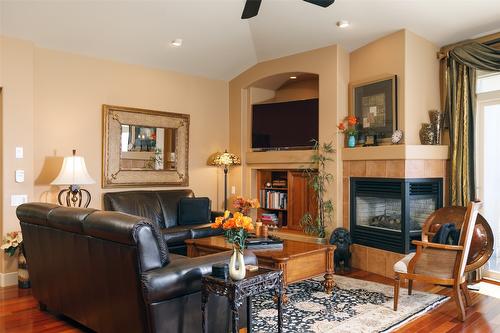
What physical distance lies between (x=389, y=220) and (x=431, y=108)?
1.50 meters

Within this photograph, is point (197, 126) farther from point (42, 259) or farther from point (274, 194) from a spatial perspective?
point (42, 259)

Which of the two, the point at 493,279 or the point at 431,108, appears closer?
the point at 493,279

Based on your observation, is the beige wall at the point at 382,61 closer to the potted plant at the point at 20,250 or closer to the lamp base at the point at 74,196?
the lamp base at the point at 74,196

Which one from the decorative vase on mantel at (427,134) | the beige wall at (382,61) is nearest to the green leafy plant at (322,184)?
the beige wall at (382,61)

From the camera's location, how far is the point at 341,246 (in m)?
5.34

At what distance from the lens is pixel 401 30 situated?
4.97 metres

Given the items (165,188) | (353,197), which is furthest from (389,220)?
(165,188)

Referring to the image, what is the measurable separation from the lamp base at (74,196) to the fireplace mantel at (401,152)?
11.3 feet

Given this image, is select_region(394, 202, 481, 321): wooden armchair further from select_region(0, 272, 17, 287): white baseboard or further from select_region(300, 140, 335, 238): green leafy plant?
select_region(0, 272, 17, 287): white baseboard

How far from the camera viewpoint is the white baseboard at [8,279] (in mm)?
4652

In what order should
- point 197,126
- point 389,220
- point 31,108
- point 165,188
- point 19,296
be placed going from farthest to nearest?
1. point 197,126
2. point 165,188
3. point 389,220
4. point 31,108
5. point 19,296

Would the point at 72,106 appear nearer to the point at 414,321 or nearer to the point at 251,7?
the point at 251,7

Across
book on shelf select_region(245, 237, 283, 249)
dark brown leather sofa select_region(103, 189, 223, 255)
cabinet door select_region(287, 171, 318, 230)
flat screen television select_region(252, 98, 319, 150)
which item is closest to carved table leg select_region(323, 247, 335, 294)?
book on shelf select_region(245, 237, 283, 249)

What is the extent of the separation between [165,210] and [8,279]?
2.03 meters
